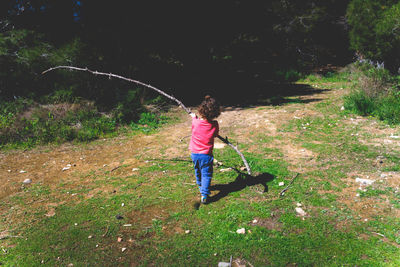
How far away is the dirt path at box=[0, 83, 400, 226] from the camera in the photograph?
17.2 feet

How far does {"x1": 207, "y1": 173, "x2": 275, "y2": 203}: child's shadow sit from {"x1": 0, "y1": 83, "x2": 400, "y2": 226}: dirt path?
651 mm

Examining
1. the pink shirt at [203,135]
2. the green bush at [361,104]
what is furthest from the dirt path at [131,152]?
the pink shirt at [203,135]

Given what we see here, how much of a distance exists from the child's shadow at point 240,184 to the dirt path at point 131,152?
65 cm

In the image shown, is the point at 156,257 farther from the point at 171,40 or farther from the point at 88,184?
the point at 171,40

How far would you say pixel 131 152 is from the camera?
6316mm

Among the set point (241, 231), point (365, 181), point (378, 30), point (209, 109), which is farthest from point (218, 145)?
point (378, 30)

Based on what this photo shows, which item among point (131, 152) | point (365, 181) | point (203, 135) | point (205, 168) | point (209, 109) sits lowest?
point (131, 152)

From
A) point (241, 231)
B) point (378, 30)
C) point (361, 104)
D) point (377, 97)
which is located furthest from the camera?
point (378, 30)

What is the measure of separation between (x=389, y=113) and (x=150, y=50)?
714cm

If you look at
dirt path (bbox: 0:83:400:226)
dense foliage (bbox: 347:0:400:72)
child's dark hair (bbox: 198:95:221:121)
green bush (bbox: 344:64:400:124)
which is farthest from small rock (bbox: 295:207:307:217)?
dense foliage (bbox: 347:0:400:72)

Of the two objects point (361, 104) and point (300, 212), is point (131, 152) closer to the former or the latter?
point (300, 212)

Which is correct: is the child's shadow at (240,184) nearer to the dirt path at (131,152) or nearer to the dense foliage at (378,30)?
the dirt path at (131,152)

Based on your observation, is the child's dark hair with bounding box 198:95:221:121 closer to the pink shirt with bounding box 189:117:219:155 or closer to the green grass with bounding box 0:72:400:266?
the pink shirt with bounding box 189:117:219:155

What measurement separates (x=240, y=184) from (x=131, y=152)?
9.25 feet
